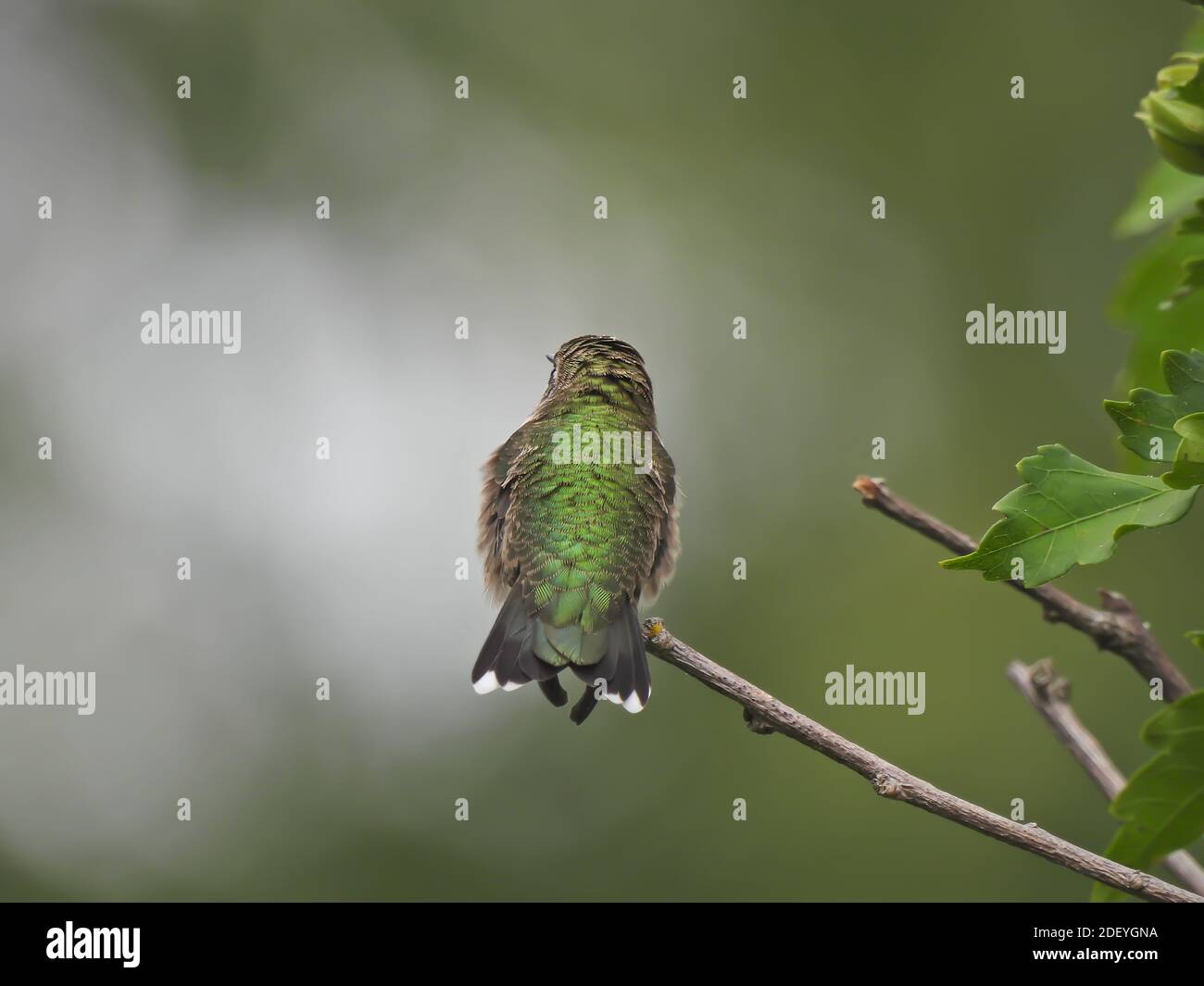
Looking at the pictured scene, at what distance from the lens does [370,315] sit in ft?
44.8

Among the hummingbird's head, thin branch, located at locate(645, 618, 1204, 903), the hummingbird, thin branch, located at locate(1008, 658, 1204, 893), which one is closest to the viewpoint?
thin branch, located at locate(645, 618, 1204, 903)

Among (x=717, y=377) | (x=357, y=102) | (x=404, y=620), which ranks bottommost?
(x=404, y=620)

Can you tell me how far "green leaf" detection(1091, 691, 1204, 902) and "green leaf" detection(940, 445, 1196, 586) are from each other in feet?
1.13

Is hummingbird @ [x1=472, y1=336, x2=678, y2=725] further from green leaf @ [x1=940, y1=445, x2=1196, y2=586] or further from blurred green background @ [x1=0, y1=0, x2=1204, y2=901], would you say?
blurred green background @ [x1=0, y1=0, x2=1204, y2=901]

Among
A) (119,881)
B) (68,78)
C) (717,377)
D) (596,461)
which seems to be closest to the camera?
(596,461)

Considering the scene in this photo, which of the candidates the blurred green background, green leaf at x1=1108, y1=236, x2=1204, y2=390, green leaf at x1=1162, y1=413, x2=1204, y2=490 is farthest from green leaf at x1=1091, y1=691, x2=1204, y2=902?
the blurred green background

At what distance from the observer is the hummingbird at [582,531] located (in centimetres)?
370

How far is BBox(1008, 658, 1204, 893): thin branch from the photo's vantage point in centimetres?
244

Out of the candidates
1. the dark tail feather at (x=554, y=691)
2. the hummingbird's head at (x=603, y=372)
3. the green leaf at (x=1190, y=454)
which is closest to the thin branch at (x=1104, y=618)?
the green leaf at (x=1190, y=454)

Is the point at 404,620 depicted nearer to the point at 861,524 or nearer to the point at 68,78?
the point at 861,524

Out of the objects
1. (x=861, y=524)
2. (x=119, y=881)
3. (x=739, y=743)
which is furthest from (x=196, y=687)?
(x=861, y=524)

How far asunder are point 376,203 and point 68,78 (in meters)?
4.42

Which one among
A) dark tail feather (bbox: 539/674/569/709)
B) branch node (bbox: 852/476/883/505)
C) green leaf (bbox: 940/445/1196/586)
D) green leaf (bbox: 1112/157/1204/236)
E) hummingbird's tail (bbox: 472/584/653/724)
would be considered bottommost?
dark tail feather (bbox: 539/674/569/709)

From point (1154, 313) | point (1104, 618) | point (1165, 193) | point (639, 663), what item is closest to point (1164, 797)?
point (1104, 618)
